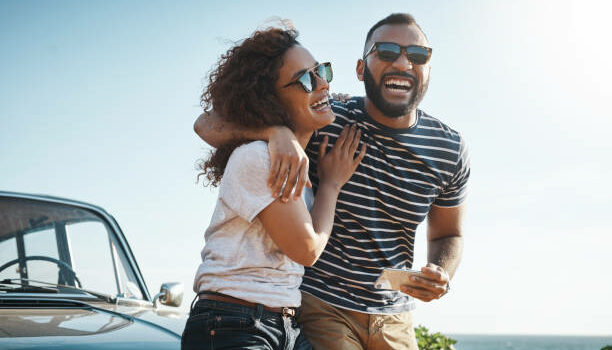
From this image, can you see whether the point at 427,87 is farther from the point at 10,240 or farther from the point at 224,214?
the point at 10,240

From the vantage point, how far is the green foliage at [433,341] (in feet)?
20.4

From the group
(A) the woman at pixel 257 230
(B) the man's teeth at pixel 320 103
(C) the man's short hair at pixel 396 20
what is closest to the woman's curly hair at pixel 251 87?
(A) the woman at pixel 257 230

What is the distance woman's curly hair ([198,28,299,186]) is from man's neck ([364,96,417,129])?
0.74m

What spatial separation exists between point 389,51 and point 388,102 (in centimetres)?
32

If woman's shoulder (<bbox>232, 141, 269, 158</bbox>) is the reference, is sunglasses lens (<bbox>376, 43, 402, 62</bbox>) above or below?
above

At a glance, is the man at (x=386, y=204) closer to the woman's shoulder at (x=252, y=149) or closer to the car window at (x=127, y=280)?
the woman's shoulder at (x=252, y=149)

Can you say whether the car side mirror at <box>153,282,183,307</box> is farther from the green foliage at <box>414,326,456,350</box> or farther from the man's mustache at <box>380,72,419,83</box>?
the green foliage at <box>414,326,456,350</box>

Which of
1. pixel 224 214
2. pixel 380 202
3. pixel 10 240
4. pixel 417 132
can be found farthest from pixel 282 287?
pixel 10 240

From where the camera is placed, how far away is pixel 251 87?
2.45m

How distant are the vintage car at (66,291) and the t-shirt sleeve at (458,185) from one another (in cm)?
148

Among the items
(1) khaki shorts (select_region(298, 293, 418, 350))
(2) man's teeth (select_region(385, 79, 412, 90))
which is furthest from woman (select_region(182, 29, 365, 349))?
(2) man's teeth (select_region(385, 79, 412, 90))

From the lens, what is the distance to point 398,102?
3.19m

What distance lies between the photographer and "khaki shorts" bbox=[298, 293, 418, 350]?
272 centimetres

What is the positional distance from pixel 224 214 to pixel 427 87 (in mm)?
1632
